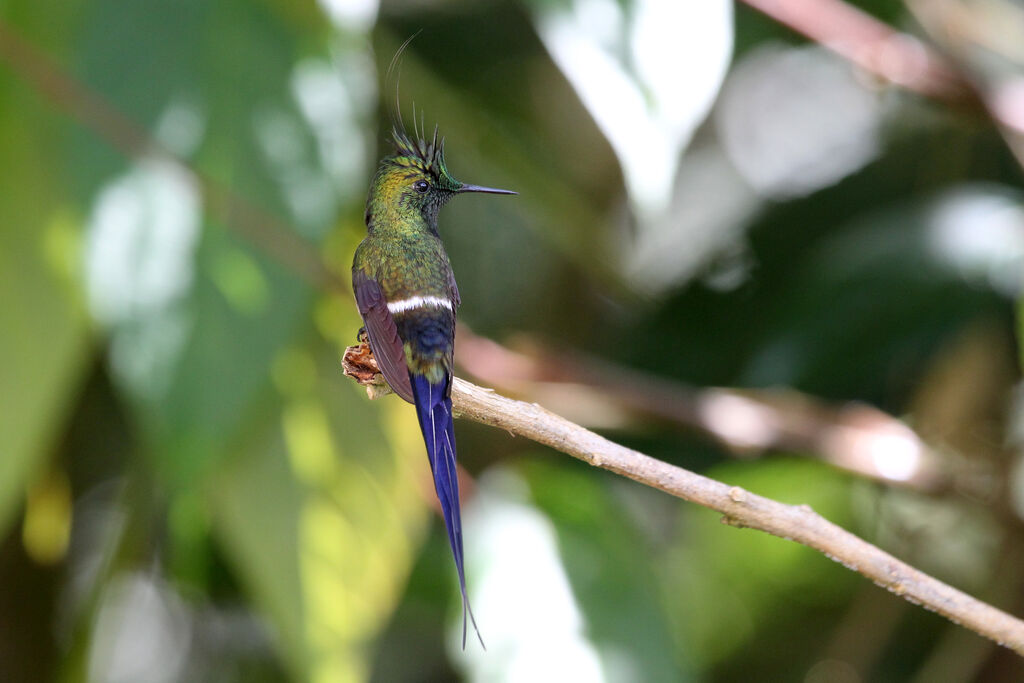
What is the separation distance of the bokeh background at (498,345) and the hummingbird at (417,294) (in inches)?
9.5

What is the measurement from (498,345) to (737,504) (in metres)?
0.99

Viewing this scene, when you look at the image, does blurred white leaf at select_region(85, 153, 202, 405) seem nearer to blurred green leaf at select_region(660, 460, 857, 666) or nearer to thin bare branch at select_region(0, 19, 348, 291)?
thin bare branch at select_region(0, 19, 348, 291)

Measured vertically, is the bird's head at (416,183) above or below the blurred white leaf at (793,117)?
above

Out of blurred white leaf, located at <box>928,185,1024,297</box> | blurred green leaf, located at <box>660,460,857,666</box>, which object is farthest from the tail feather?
blurred green leaf, located at <box>660,460,857,666</box>

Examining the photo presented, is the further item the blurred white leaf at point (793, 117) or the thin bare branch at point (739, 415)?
the blurred white leaf at point (793, 117)

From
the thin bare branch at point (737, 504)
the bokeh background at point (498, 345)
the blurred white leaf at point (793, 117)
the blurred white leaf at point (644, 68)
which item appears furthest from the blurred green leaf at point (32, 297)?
the blurred white leaf at point (793, 117)

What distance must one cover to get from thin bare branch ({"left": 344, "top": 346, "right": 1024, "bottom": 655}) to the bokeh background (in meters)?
0.46

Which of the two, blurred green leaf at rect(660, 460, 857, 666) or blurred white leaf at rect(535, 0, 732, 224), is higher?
blurred white leaf at rect(535, 0, 732, 224)

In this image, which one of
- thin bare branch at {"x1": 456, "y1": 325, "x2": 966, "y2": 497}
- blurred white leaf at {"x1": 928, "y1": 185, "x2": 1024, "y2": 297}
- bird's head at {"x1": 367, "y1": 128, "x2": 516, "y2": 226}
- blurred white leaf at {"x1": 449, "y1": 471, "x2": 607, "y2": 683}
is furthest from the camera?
blurred white leaf at {"x1": 928, "y1": 185, "x2": 1024, "y2": 297}

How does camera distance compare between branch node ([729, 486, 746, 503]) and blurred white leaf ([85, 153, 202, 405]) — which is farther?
blurred white leaf ([85, 153, 202, 405])

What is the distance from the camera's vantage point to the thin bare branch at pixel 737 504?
0.78 meters

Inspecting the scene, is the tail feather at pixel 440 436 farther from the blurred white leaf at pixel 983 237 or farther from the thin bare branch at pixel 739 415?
the blurred white leaf at pixel 983 237

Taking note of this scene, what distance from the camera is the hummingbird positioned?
2.67ft

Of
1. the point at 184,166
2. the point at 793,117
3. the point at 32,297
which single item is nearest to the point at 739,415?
the point at 184,166
